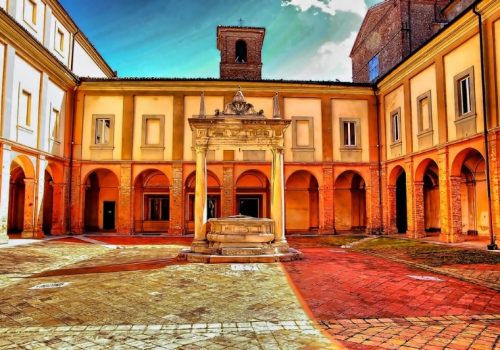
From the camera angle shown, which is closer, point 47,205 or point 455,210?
point 455,210

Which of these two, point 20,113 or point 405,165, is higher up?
point 20,113

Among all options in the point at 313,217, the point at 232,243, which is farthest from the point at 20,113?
the point at 313,217

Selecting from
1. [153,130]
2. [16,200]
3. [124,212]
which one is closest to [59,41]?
[153,130]

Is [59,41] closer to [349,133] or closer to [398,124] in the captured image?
[349,133]

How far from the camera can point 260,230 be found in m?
11.5

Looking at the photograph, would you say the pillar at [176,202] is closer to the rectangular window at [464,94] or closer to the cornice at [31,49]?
the cornice at [31,49]

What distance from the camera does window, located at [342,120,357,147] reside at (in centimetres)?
2267

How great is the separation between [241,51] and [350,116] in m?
13.6

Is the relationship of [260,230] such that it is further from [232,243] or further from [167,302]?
[167,302]

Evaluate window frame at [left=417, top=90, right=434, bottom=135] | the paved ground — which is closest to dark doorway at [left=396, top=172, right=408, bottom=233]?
window frame at [left=417, top=90, right=434, bottom=135]

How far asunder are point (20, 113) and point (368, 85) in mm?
19890

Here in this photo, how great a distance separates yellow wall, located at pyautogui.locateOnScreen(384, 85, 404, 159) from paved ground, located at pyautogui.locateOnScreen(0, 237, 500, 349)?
11.4 meters

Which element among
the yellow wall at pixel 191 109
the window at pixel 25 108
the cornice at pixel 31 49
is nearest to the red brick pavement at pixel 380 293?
the yellow wall at pixel 191 109

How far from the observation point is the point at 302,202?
24.7 m
